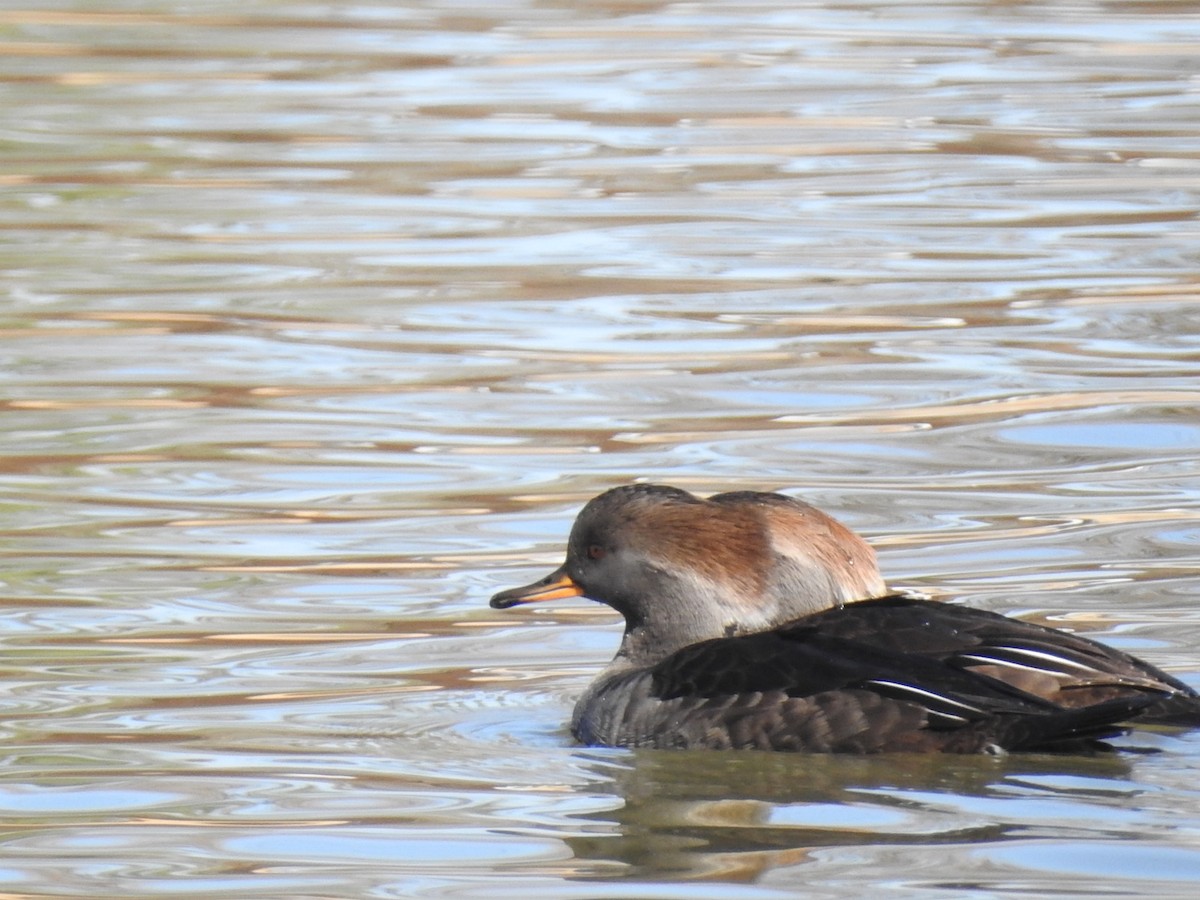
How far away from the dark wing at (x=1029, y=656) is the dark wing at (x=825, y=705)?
4 cm

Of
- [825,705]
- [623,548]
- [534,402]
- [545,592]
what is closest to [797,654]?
[825,705]

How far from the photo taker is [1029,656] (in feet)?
19.5

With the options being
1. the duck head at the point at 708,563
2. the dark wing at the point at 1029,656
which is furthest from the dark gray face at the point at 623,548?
the dark wing at the point at 1029,656

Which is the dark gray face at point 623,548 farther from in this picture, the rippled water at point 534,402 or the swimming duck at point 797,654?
the rippled water at point 534,402

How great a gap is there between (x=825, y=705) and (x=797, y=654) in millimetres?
161

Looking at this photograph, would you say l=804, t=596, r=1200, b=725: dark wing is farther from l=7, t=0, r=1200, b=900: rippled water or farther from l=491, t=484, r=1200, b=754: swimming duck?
l=7, t=0, r=1200, b=900: rippled water

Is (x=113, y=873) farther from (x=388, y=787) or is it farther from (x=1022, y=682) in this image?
(x=1022, y=682)

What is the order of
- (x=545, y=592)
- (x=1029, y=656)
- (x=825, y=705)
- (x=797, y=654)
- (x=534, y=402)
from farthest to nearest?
(x=534, y=402) < (x=545, y=592) < (x=797, y=654) < (x=825, y=705) < (x=1029, y=656)

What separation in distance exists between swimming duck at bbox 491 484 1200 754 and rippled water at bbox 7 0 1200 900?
10 cm

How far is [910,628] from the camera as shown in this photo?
20.1 feet

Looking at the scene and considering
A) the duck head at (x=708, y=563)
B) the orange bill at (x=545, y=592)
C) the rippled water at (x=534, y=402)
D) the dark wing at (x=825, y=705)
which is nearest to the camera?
the rippled water at (x=534, y=402)

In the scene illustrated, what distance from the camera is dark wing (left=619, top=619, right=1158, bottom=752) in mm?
5875

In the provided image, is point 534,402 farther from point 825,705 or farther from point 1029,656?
point 1029,656

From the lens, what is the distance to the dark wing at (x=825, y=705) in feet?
19.3
